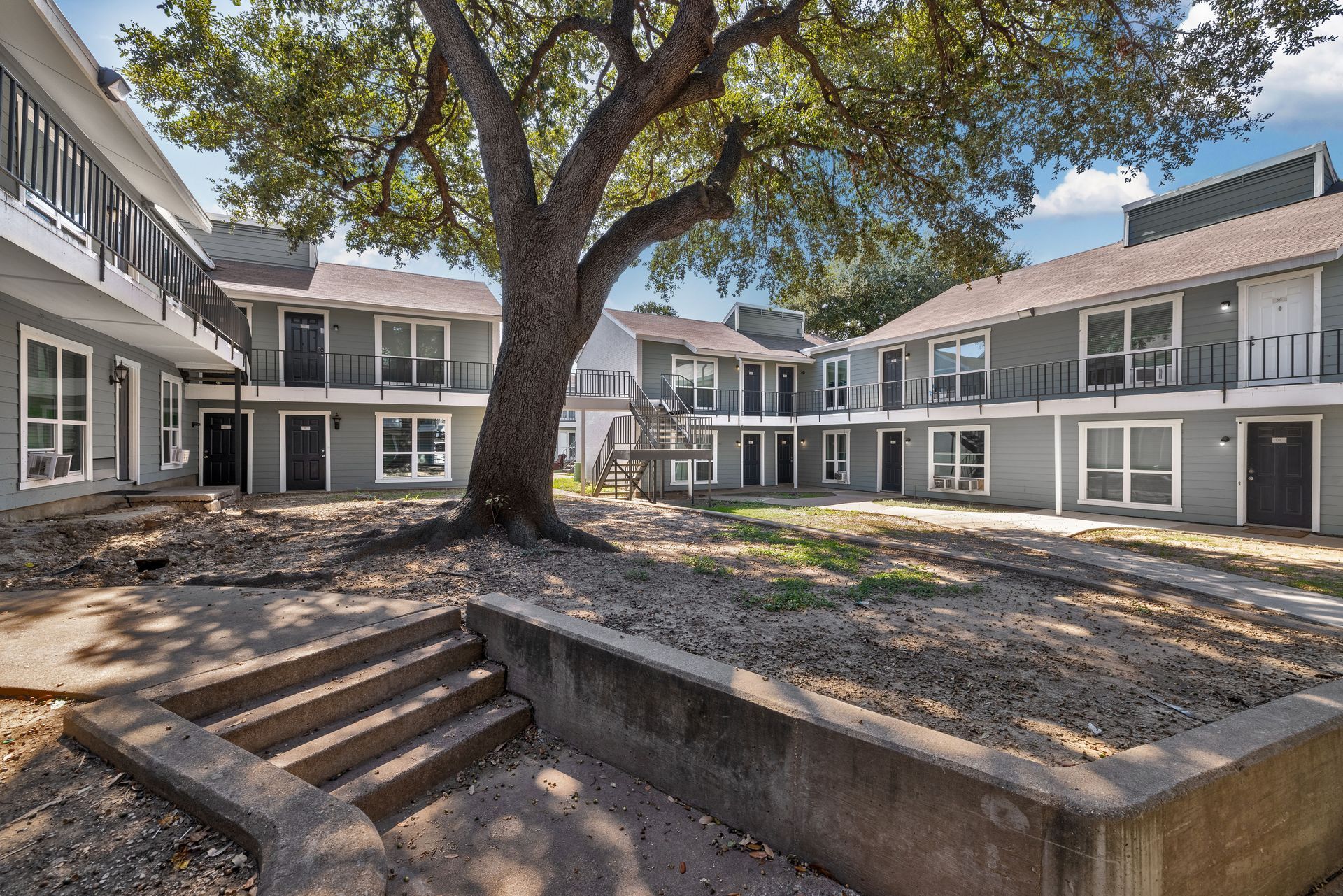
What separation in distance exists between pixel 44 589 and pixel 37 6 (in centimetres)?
582

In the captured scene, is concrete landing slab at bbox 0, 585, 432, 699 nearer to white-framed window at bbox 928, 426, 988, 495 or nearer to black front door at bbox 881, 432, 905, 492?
white-framed window at bbox 928, 426, 988, 495

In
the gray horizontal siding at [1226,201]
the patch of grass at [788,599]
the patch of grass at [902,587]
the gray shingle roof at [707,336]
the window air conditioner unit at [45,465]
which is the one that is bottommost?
the patch of grass at [902,587]

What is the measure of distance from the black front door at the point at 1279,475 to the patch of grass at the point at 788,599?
39.0 feet

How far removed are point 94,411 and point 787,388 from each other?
19298 millimetres

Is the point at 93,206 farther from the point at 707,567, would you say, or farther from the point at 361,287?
the point at 361,287

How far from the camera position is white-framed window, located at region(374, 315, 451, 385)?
16891 millimetres

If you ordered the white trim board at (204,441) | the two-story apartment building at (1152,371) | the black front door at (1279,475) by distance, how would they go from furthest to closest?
1. the white trim board at (204,441)
2. the black front door at (1279,475)
3. the two-story apartment building at (1152,371)

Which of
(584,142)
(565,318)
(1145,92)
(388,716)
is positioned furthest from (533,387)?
(1145,92)

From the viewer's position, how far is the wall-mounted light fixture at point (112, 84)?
7.35 meters

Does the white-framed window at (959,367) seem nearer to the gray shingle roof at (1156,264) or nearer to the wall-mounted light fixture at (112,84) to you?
the gray shingle roof at (1156,264)

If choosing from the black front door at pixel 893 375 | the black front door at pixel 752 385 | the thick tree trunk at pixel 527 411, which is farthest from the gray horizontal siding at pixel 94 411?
the black front door at pixel 893 375

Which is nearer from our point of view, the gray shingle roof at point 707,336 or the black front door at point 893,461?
the black front door at point 893,461

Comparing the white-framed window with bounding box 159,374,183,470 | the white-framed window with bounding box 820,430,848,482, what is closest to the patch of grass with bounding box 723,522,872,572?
the white-framed window with bounding box 159,374,183,470

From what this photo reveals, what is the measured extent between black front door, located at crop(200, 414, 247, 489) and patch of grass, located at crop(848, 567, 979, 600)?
16.0 metres
